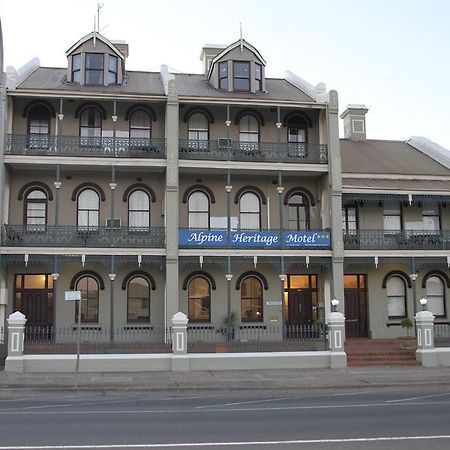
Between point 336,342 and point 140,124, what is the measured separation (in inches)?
470

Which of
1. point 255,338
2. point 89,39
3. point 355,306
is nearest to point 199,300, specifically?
point 255,338

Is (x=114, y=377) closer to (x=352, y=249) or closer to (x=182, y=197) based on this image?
(x=182, y=197)

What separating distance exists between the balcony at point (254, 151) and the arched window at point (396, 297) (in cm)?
594

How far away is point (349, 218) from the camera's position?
1030 inches

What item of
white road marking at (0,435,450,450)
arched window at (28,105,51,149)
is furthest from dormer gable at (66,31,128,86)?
white road marking at (0,435,450,450)

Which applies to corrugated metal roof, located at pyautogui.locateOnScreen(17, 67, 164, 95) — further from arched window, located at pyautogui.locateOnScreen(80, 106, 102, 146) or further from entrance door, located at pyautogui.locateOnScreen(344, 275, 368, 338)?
entrance door, located at pyautogui.locateOnScreen(344, 275, 368, 338)

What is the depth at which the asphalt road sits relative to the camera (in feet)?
28.5

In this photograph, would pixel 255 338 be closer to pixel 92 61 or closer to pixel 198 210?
pixel 198 210

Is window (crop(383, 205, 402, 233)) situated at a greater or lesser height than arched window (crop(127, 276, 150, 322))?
greater

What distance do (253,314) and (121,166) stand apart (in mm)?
7834

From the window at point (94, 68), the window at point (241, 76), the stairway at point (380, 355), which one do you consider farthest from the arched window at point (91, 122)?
the stairway at point (380, 355)

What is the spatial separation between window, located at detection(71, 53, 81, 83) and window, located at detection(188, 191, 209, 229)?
6.78 m

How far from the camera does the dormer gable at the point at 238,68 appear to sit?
26.3 m

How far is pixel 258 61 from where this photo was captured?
26750 millimetres
